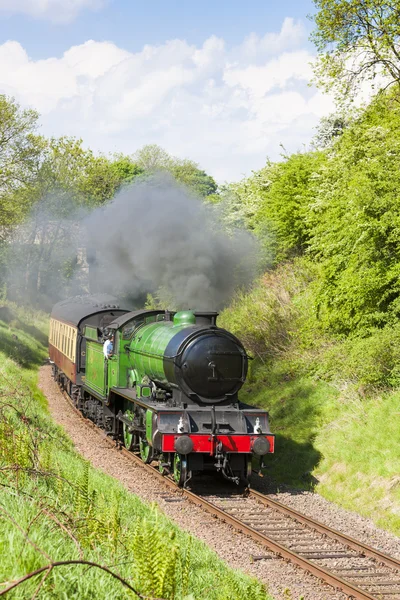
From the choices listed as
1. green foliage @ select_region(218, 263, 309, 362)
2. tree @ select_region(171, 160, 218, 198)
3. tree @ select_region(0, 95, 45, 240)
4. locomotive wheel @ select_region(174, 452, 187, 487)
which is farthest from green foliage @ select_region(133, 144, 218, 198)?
locomotive wheel @ select_region(174, 452, 187, 487)

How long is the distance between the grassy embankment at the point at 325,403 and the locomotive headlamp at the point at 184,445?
2692 mm

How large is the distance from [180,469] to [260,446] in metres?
1.57

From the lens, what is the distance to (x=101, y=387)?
16578mm

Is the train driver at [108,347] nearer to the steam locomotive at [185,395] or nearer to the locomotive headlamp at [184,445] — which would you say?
the steam locomotive at [185,395]

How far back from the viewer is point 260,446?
39.1 feet

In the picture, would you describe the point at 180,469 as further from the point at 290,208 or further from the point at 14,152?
the point at 14,152

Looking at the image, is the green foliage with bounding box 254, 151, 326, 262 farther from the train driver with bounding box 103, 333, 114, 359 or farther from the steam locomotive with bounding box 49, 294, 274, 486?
the steam locomotive with bounding box 49, 294, 274, 486

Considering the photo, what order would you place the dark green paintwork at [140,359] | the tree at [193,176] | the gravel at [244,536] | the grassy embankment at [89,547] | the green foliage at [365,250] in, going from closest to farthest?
1. the grassy embankment at [89,547]
2. the gravel at [244,536]
3. the dark green paintwork at [140,359]
4. the green foliage at [365,250]
5. the tree at [193,176]

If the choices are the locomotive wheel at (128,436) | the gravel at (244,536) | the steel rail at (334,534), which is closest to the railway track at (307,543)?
the steel rail at (334,534)

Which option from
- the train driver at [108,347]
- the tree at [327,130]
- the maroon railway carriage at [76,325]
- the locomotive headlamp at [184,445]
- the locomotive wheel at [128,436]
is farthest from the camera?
the tree at [327,130]

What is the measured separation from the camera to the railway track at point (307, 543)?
7672 mm

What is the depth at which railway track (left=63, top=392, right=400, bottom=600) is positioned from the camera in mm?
7672

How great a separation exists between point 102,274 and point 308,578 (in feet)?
63.7

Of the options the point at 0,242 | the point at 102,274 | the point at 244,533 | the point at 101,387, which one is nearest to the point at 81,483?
the point at 244,533
